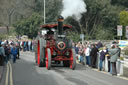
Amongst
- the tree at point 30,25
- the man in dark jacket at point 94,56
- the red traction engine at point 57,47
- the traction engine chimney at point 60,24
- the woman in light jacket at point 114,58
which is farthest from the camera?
the tree at point 30,25

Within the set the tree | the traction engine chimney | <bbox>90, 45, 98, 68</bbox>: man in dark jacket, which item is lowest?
<bbox>90, 45, 98, 68</bbox>: man in dark jacket

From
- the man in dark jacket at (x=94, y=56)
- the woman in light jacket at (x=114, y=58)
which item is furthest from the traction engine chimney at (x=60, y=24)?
the woman in light jacket at (x=114, y=58)

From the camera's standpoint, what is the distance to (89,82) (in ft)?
38.4

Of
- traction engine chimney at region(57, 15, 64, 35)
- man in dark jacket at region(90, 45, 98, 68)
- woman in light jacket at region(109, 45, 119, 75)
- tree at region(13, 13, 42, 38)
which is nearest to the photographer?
woman in light jacket at region(109, 45, 119, 75)

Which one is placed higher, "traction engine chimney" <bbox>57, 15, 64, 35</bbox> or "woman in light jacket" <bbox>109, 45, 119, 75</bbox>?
"traction engine chimney" <bbox>57, 15, 64, 35</bbox>

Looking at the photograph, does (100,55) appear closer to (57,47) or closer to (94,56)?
(94,56)

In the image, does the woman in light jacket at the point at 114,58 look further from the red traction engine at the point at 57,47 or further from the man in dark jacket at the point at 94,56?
the man in dark jacket at the point at 94,56

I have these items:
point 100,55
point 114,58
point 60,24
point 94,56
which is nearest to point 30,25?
point 94,56

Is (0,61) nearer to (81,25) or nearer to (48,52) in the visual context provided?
(48,52)

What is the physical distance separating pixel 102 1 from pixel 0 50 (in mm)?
28689

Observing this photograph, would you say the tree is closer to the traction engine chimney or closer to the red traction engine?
the red traction engine

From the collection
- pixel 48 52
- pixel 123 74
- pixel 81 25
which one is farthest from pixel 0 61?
pixel 81 25

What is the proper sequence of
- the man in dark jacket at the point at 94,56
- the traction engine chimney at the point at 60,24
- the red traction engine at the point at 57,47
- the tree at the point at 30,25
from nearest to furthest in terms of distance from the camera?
the red traction engine at the point at 57,47 < the traction engine chimney at the point at 60,24 < the man in dark jacket at the point at 94,56 < the tree at the point at 30,25

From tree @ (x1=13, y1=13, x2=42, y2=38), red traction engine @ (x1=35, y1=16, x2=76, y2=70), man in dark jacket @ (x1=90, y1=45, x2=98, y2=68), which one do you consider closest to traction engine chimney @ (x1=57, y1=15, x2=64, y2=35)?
red traction engine @ (x1=35, y1=16, x2=76, y2=70)
